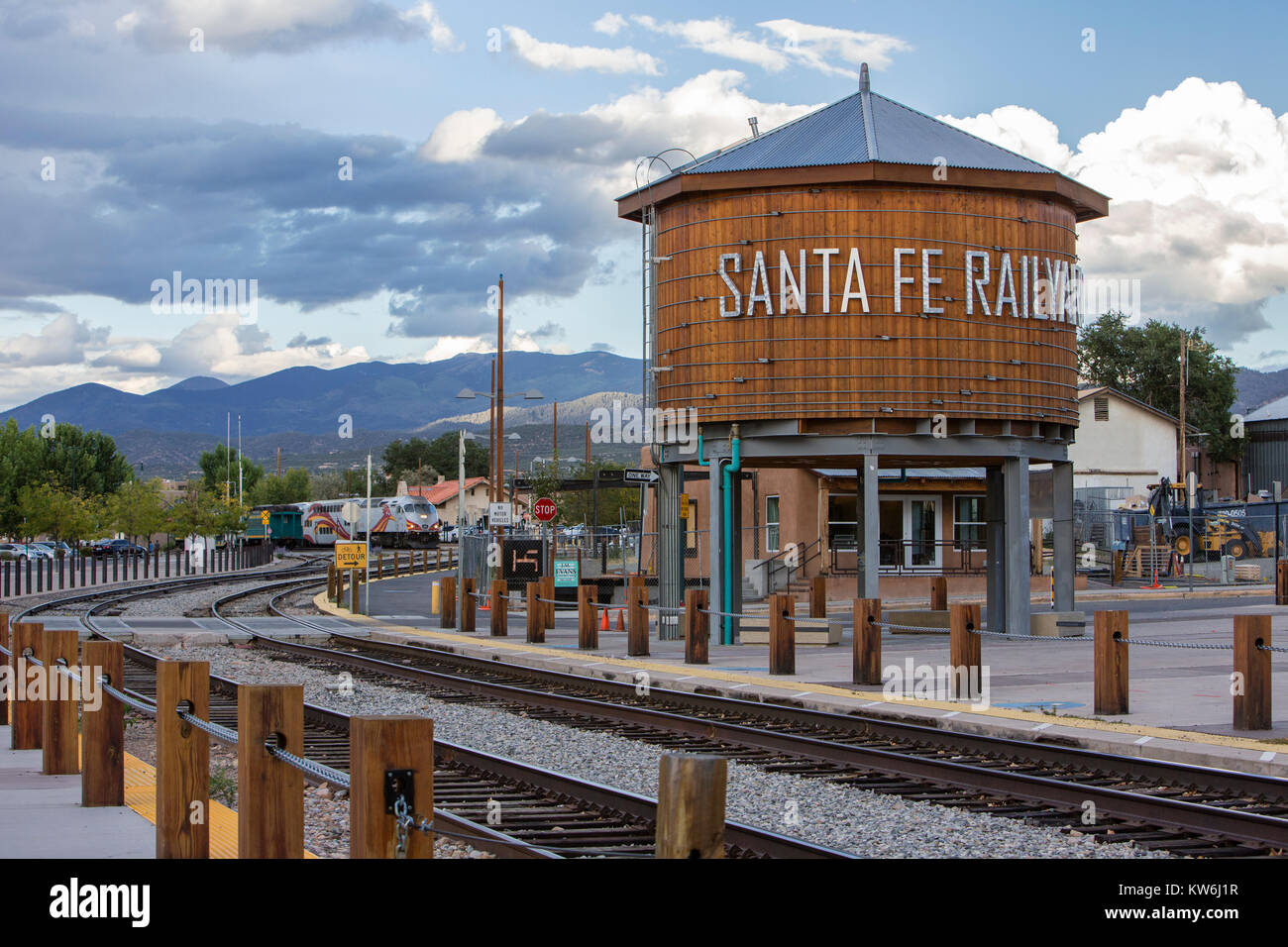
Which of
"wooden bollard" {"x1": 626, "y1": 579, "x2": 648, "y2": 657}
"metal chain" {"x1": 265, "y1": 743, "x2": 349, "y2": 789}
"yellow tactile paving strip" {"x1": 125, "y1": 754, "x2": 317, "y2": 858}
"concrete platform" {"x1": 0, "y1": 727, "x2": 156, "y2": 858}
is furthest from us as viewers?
"wooden bollard" {"x1": 626, "y1": 579, "x2": 648, "y2": 657}

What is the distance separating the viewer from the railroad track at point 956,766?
8.79 m

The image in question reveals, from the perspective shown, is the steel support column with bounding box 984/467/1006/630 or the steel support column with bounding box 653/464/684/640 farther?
the steel support column with bounding box 984/467/1006/630

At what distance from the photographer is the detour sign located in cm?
3198

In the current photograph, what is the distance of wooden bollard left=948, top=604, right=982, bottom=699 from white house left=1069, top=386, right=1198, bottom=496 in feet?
160

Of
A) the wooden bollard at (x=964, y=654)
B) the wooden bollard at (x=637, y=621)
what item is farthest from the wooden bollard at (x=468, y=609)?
the wooden bollard at (x=964, y=654)

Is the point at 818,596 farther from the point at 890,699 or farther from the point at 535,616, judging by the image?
the point at 890,699

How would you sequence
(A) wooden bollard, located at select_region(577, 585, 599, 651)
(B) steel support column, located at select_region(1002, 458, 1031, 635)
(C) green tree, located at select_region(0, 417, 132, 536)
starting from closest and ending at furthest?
(A) wooden bollard, located at select_region(577, 585, 599, 651) < (B) steel support column, located at select_region(1002, 458, 1031, 635) < (C) green tree, located at select_region(0, 417, 132, 536)

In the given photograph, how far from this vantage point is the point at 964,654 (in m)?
15.3

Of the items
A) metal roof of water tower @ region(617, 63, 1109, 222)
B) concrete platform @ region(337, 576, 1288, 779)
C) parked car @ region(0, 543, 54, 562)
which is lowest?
parked car @ region(0, 543, 54, 562)

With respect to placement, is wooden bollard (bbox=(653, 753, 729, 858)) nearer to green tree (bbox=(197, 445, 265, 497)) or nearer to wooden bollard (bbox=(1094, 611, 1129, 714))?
wooden bollard (bbox=(1094, 611, 1129, 714))

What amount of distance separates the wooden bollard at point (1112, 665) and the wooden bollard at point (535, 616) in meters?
12.4

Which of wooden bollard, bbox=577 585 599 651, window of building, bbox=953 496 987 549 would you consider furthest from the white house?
wooden bollard, bbox=577 585 599 651
